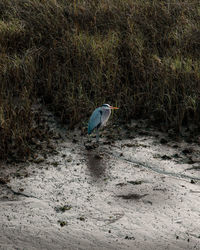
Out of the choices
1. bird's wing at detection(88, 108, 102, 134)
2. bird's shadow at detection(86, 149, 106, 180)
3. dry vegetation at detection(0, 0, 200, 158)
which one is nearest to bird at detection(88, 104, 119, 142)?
bird's wing at detection(88, 108, 102, 134)

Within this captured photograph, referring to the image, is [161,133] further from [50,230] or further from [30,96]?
[50,230]

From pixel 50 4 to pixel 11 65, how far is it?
6.75 feet

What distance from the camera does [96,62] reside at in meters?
6.50

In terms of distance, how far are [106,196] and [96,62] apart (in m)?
2.62

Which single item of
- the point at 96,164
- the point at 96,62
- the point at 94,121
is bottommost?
the point at 96,164

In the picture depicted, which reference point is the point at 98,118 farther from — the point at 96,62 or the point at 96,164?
the point at 96,62

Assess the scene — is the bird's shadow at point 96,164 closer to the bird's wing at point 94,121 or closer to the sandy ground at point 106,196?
the sandy ground at point 106,196

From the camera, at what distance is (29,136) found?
17.8 ft

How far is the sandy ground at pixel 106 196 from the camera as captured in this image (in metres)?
3.68

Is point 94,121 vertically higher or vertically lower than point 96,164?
higher

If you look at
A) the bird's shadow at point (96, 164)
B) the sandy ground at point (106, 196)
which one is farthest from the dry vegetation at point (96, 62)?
the bird's shadow at point (96, 164)

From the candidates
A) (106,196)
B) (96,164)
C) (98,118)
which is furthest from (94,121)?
(106,196)

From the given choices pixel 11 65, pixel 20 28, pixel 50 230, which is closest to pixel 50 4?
pixel 20 28

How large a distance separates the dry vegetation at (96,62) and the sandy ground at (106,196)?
0.48 m
